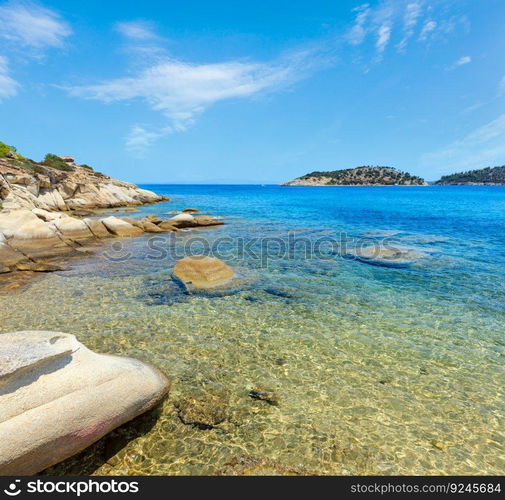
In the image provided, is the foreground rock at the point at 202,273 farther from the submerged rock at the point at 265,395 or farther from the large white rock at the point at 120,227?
the large white rock at the point at 120,227

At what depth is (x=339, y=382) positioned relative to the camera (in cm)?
727

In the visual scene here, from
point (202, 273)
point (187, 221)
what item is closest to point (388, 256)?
point (202, 273)

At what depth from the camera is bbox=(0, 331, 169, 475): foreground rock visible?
180 inches

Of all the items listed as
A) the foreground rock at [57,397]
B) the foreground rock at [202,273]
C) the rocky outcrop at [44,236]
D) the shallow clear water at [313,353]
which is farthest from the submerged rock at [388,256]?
the rocky outcrop at [44,236]

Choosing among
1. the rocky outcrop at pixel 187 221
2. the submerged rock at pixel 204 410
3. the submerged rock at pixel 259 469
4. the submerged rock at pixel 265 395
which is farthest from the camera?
the rocky outcrop at pixel 187 221

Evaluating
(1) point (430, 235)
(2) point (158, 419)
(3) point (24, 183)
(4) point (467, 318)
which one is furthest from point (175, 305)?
(3) point (24, 183)

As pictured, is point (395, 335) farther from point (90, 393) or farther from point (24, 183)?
point (24, 183)

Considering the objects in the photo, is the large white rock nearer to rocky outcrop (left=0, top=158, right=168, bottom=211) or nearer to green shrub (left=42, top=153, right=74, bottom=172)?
rocky outcrop (left=0, top=158, right=168, bottom=211)

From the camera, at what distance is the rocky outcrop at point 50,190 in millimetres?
34156

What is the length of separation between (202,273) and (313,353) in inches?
281

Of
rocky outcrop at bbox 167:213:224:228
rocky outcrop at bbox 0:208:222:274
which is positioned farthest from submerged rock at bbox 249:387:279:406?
rocky outcrop at bbox 167:213:224:228

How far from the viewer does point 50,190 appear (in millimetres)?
44969

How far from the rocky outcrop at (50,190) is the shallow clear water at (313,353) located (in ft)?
79.4

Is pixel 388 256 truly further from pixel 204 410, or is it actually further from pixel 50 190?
pixel 50 190
